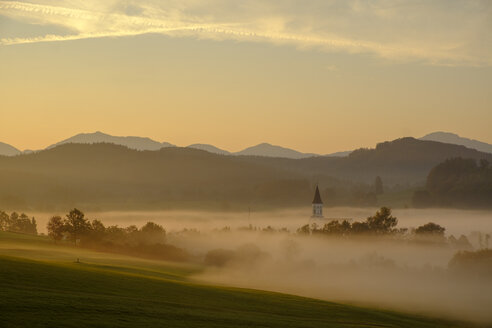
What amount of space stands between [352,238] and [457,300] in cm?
8081

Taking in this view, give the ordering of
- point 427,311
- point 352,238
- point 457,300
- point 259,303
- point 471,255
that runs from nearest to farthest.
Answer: point 259,303, point 427,311, point 457,300, point 471,255, point 352,238

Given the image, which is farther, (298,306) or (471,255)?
(471,255)

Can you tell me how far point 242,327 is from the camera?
169 feet

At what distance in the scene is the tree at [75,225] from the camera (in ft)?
503

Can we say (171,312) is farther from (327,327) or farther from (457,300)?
(457,300)

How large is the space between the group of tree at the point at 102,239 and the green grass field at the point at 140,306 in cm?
7996

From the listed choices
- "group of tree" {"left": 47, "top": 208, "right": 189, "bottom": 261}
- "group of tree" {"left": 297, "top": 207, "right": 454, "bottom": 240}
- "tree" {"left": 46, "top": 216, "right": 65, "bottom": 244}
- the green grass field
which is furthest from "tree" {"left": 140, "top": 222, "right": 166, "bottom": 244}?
the green grass field

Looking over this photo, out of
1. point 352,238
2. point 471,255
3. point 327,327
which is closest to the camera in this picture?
point 327,327

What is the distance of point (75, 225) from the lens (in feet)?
505

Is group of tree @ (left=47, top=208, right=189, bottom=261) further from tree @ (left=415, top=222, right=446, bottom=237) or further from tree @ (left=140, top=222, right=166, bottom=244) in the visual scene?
tree @ (left=415, top=222, right=446, bottom=237)

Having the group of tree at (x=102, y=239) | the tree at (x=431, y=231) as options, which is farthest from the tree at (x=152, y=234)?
the tree at (x=431, y=231)

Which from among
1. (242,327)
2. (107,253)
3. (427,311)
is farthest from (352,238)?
(242,327)

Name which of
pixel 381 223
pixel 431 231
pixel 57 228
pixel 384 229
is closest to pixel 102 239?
pixel 57 228

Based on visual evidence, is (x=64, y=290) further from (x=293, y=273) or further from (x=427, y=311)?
(x=293, y=273)
